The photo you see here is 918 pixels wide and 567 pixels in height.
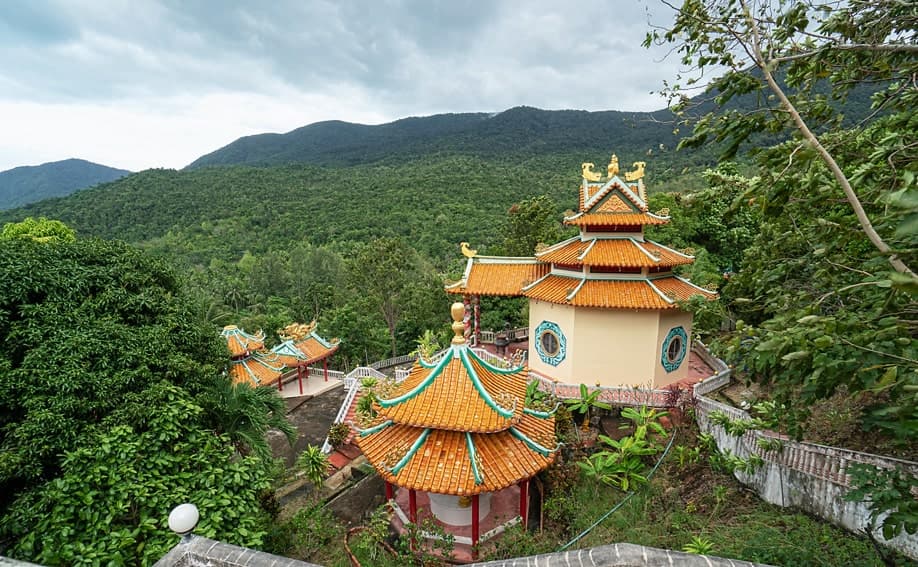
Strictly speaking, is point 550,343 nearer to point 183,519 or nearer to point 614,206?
point 614,206

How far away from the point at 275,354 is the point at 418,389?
1521 centimetres

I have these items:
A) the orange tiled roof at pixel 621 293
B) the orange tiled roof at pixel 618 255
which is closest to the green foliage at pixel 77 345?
the orange tiled roof at pixel 621 293

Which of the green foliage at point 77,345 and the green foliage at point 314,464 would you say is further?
the green foliage at point 314,464

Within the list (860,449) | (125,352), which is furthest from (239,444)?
(860,449)

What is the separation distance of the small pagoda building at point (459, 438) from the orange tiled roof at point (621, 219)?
6.27m

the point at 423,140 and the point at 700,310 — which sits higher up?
the point at 423,140

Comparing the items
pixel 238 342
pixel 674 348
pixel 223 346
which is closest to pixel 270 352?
pixel 238 342

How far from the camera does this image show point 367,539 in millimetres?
7836

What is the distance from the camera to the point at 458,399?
8297mm

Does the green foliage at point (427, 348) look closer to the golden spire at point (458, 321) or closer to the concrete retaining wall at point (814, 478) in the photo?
the golden spire at point (458, 321)

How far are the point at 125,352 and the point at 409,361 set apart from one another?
51.6 feet

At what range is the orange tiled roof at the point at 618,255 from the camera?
508 inches

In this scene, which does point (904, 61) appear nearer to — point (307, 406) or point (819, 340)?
point (819, 340)

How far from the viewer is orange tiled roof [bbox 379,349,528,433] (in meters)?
7.98
